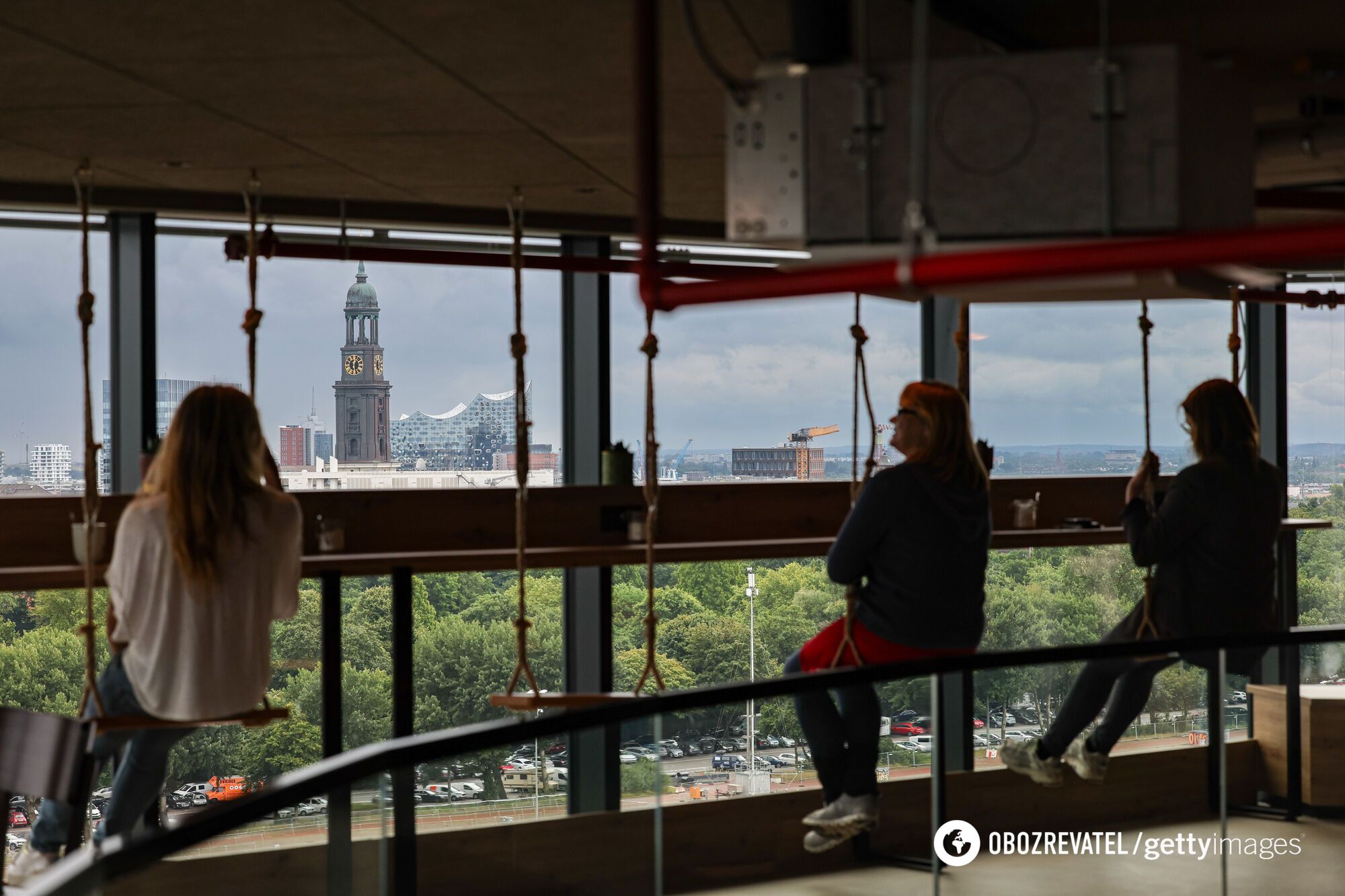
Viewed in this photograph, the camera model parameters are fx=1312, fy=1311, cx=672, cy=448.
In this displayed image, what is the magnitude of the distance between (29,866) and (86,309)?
1.70m

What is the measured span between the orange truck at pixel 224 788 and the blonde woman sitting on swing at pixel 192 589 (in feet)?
6.36

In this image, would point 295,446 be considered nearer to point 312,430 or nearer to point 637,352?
point 312,430

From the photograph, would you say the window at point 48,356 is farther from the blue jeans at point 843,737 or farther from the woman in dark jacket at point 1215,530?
the woman in dark jacket at point 1215,530

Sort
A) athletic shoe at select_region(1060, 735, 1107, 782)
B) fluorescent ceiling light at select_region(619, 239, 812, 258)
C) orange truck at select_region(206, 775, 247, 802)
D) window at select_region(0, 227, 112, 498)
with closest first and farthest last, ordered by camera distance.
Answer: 1. athletic shoe at select_region(1060, 735, 1107, 782)
2. window at select_region(0, 227, 112, 498)
3. orange truck at select_region(206, 775, 247, 802)
4. fluorescent ceiling light at select_region(619, 239, 812, 258)

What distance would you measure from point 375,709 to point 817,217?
4047 millimetres

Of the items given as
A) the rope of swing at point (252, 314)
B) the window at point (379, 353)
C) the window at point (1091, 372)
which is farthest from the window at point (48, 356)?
the window at point (1091, 372)

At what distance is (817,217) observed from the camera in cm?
270

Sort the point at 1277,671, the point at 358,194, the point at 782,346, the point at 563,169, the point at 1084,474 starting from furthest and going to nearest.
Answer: the point at 782,346 < the point at 1084,474 < the point at 358,194 < the point at 563,169 < the point at 1277,671

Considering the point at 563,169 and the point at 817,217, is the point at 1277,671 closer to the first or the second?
the point at 817,217

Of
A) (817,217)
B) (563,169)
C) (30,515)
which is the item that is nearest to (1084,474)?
(563,169)

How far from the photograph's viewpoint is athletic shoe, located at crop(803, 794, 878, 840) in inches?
124

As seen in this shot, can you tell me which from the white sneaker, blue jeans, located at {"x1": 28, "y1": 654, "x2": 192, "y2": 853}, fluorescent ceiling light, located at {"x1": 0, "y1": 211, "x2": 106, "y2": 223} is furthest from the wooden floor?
fluorescent ceiling light, located at {"x1": 0, "y1": 211, "x2": 106, "y2": 223}

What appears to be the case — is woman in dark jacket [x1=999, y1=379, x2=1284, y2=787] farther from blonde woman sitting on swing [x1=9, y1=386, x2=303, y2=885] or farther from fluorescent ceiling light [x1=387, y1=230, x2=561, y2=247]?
fluorescent ceiling light [x1=387, y1=230, x2=561, y2=247]

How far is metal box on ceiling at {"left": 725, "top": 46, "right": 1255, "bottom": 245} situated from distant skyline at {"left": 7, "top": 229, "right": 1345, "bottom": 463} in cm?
127
